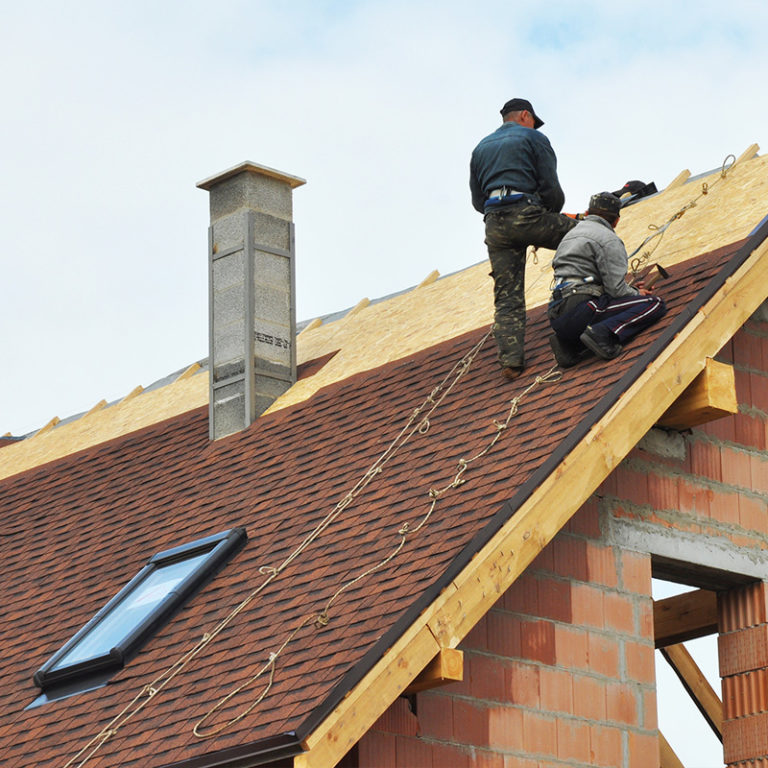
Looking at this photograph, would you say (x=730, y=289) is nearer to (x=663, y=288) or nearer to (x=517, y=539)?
(x=663, y=288)

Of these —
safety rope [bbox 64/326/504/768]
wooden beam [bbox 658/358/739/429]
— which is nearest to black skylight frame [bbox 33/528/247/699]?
safety rope [bbox 64/326/504/768]

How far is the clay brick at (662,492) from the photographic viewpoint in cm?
1063

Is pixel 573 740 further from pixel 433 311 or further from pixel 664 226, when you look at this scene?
pixel 433 311

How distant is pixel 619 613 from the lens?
10242mm

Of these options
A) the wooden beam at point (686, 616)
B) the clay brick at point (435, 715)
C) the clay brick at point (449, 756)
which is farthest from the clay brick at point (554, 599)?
the wooden beam at point (686, 616)

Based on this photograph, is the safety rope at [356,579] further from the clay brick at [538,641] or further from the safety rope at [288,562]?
the clay brick at [538,641]

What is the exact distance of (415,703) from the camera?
9.25m

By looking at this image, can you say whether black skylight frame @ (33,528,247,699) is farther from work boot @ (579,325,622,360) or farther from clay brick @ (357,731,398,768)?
work boot @ (579,325,622,360)

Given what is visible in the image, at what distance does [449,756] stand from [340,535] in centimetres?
184

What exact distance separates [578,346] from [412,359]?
2531 mm

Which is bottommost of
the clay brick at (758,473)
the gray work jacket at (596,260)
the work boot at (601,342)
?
the clay brick at (758,473)

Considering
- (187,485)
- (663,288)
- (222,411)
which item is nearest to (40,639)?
(187,485)

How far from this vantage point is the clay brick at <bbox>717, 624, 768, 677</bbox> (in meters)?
10.6

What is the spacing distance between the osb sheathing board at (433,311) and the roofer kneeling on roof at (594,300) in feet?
1.81
